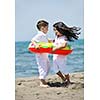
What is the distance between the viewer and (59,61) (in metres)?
1.69

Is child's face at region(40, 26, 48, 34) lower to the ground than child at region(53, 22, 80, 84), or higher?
higher

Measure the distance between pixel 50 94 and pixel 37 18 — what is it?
44cm

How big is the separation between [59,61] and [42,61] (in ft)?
0.32

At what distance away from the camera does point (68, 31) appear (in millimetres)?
1692

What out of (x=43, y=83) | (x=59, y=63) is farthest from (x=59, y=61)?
(x=43, y=83)

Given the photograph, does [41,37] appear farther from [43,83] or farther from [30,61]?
[43,83]

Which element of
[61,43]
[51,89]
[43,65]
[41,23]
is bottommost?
[51,89]

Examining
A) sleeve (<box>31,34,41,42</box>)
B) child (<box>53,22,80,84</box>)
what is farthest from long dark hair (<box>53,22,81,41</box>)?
sleeve (<box>31,34,41,42</box>)

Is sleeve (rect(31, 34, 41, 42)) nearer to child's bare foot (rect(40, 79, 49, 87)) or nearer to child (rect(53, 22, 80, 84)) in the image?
child (rect(53, 22, 80, 84))

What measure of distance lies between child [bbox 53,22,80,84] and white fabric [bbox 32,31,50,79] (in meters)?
0.05

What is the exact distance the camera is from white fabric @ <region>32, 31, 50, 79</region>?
1.69m
